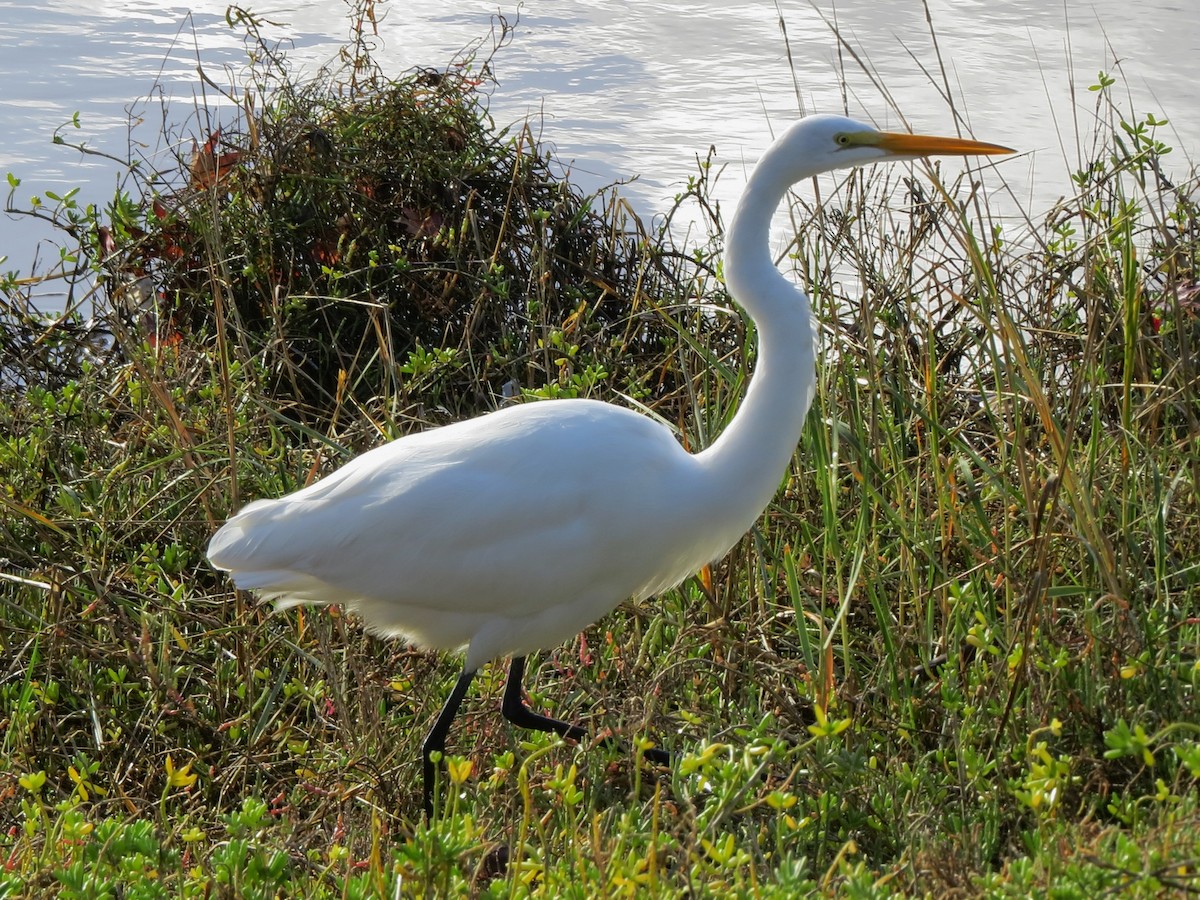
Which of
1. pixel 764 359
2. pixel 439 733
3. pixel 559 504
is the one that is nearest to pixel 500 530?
pixel 559 504

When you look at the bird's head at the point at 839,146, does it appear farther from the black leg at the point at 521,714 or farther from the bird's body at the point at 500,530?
the black leg at the point at 521,714

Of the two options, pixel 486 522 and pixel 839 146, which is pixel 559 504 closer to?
pixel 486 522

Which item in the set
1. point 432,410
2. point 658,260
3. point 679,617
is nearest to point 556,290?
point 658,260

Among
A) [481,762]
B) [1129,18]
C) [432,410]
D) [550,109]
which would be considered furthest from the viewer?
[1129,18]

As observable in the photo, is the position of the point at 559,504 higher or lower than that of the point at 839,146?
lower

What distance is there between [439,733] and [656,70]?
5.02 m

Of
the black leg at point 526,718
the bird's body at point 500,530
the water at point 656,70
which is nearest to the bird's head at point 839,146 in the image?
the bird's body at point 500,530

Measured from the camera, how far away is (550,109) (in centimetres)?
658

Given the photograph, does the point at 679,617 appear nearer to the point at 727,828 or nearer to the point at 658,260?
the point at 727,828

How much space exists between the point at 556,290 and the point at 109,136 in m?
2.85

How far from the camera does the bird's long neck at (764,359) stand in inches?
105

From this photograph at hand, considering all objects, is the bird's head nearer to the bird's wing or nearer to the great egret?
the great egret

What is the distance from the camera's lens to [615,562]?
8.96ft

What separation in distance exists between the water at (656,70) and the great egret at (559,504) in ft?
9.74
